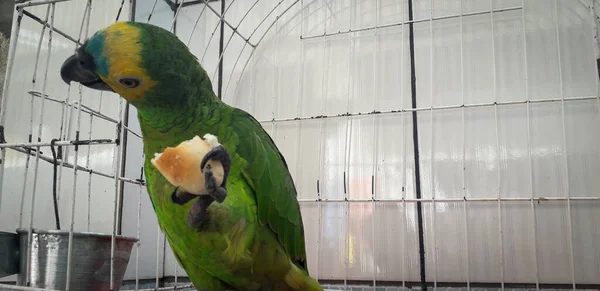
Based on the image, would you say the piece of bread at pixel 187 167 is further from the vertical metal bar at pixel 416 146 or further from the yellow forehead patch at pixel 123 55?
the vertical metal bar at pixel 416 146

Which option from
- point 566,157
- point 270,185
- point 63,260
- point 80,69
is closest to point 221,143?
point 270,185

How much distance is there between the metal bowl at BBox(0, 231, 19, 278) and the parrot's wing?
0.81 meters

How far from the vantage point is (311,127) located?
7.87 feet

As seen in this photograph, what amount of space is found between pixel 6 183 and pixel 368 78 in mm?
1973

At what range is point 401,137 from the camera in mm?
2217

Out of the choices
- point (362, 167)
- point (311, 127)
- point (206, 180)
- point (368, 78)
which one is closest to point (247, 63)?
point (311, 127)

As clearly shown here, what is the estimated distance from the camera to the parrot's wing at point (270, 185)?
119 cm

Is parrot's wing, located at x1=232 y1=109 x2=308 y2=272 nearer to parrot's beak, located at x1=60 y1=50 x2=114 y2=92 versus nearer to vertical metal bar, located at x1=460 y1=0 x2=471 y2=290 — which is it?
parrot's beak, located at x1=60 y1=50 x2=114 y2=92

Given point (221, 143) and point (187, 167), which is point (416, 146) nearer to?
point (221, 143)

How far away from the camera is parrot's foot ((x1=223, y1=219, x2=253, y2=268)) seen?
1.05 m

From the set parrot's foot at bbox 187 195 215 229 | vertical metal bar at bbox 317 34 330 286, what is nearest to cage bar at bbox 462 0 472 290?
vertical metal bar at bbox 317 34 330 286

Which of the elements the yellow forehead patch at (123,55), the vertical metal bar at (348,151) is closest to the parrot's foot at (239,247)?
the yellow forehead patch at (123,55)

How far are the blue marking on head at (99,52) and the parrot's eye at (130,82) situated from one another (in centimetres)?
4

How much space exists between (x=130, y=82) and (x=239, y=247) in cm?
49
